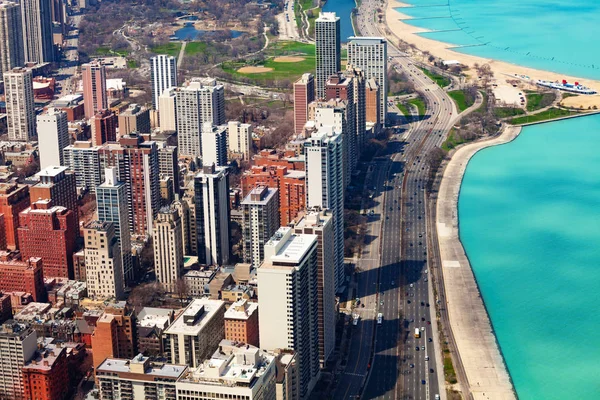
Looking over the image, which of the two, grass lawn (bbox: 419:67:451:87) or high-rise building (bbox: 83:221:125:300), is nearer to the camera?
high-rise building (bbox: 83:221:125:300)

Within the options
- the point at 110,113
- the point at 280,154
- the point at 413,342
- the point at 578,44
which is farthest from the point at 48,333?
the point at 578,44

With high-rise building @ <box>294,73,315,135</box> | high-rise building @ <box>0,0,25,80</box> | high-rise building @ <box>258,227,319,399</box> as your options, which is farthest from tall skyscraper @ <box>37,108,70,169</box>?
high-rise building @ <box>258,227,319,399</box>

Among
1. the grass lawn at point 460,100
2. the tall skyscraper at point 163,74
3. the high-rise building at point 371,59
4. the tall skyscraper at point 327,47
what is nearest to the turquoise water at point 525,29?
the grass lawn at point 460,100

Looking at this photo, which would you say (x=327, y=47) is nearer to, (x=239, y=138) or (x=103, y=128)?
(x=239, y=138)

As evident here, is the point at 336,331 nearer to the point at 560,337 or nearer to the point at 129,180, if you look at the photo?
the point at 560,337

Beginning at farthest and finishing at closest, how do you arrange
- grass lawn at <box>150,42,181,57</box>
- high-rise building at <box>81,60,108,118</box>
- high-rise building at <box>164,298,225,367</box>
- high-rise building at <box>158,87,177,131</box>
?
grass lawn at <box>150,42,181,57</box>, high-rise building at <box>81,60,108,118</box>, high-rise building at <box>158,87,177,131</box>, high-rise building at <box>164,298,225,367</box>

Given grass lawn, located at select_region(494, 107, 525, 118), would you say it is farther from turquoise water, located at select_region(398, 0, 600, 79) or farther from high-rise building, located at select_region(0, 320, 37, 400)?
high-rise building, located at select_region(0, 320, 37, 400)
